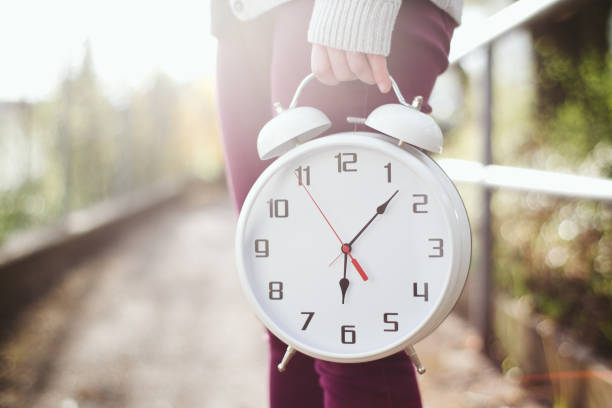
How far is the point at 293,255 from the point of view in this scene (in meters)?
0.90

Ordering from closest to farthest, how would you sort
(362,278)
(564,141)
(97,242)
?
(362,278), (564,141), (97,242)

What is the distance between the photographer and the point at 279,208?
35.8 inches

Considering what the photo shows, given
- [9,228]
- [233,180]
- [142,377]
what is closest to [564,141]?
[233,180]

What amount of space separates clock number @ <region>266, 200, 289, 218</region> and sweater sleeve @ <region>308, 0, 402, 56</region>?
253mm

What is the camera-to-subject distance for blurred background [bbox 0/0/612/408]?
1.94 metres

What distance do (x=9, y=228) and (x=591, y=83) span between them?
3292mm

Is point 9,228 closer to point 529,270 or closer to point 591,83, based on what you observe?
point 529,270

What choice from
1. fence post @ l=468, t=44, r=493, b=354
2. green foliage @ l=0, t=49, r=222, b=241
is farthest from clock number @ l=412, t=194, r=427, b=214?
green foliage @ l=0, t=49, r=222, b=241

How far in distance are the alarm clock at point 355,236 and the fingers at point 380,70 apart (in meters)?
0.03

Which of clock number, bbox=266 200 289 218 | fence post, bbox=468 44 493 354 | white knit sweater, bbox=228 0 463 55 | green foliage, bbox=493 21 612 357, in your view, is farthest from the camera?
fence post, bbox=468 44 493 354

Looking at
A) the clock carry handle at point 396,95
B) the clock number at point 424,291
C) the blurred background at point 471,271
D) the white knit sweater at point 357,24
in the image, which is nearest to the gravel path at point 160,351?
the blurred background at point 471,271

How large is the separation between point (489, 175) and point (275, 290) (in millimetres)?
1234

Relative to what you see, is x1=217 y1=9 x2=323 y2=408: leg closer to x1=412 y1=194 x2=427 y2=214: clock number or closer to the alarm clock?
the alarm clock

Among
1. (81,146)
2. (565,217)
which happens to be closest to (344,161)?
(565,217)
